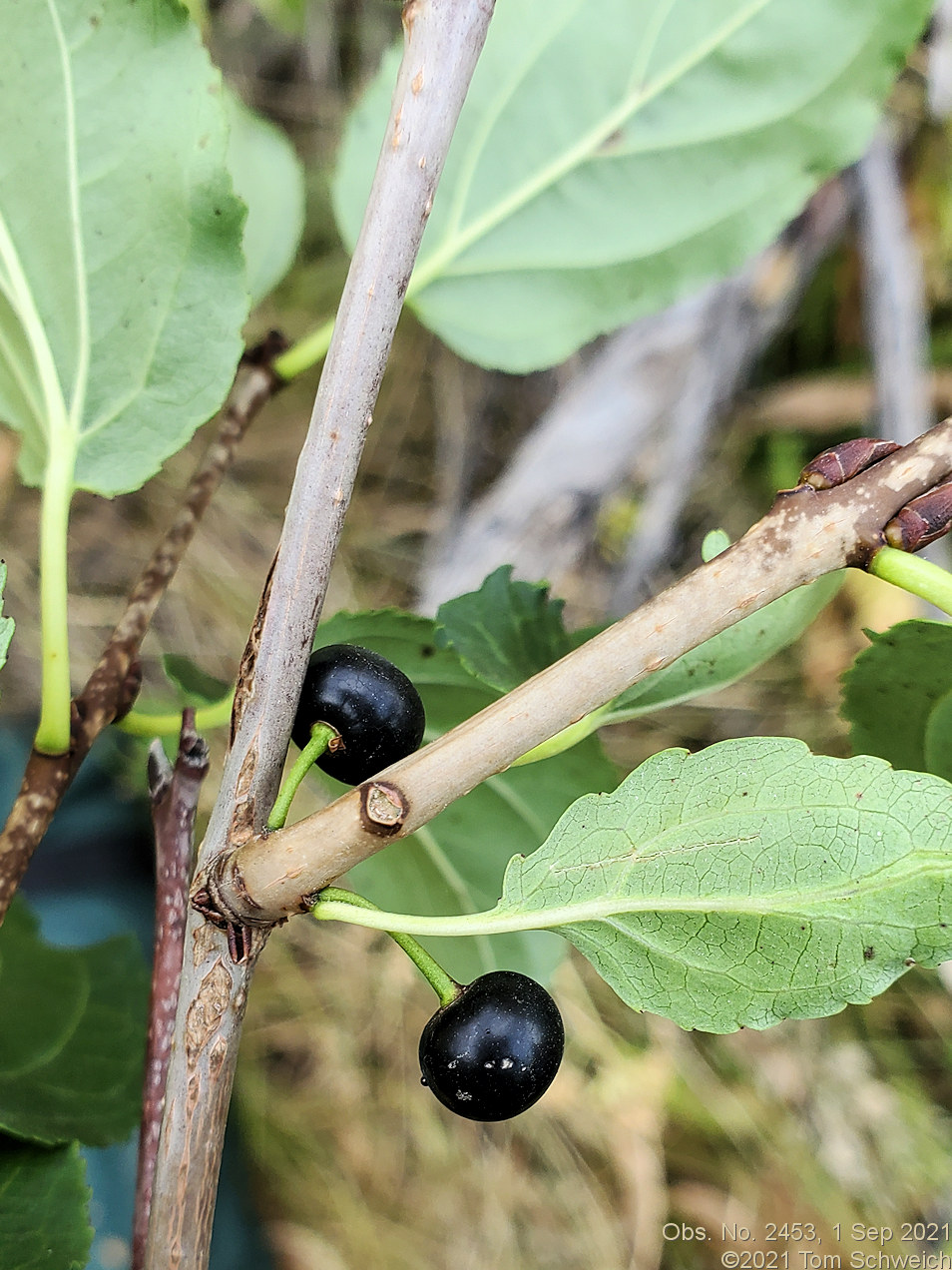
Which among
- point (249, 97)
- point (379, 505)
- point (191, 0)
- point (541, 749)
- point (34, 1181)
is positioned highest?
Result: point (249, 97)

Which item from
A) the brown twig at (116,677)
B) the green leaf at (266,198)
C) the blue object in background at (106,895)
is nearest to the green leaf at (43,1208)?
the brown twig at (116,677)

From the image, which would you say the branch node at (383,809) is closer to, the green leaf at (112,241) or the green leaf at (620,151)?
the green leaf at (112,241)

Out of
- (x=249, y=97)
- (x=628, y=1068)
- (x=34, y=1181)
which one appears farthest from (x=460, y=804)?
(x=249, y=97)

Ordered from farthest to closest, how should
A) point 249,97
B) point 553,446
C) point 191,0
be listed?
point 249,97
point 553,446
point 191,0

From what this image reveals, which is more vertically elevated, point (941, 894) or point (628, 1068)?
point (628, 1068)

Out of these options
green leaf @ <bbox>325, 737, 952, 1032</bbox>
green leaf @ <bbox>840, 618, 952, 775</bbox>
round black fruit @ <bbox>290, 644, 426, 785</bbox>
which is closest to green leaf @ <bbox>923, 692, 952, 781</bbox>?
green leaf @ <bbox>840, 618, 952, 775</bbox>

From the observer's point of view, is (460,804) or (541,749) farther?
(460,804)

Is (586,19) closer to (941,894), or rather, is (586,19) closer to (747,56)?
(747,56)
